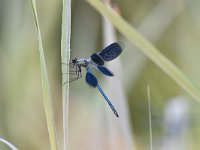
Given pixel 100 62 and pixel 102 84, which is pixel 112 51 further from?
pixel 102 84

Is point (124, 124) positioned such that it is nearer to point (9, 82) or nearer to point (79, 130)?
point (79, 130)

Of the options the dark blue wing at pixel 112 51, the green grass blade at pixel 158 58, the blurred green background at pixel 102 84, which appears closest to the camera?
the green grass blade at pixel 158 58

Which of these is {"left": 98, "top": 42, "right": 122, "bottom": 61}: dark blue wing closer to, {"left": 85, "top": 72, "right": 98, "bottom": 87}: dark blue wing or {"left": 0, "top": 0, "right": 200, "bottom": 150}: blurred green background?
{"left": 85, "top": 72, "right": 98, "bottom": 87}: dark blue wing

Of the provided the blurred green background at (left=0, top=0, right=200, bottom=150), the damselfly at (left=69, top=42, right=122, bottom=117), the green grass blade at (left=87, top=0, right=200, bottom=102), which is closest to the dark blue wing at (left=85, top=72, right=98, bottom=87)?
the damselfly at (left=69, top=42, right=122, bottom=117)

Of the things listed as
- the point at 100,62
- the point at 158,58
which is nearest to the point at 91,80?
the point at 100,62

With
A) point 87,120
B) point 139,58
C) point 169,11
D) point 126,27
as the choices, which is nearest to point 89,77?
point 87,120

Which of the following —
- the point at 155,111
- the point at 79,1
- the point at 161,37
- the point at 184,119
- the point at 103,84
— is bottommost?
the point at 184,119

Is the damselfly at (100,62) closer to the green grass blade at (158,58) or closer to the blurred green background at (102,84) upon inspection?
the blurred green background at (102,84)

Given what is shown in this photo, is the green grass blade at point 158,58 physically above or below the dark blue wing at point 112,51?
below

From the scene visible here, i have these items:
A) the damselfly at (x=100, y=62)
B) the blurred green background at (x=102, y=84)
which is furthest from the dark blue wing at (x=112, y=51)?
the blurred green background at (x=102, y=84)
